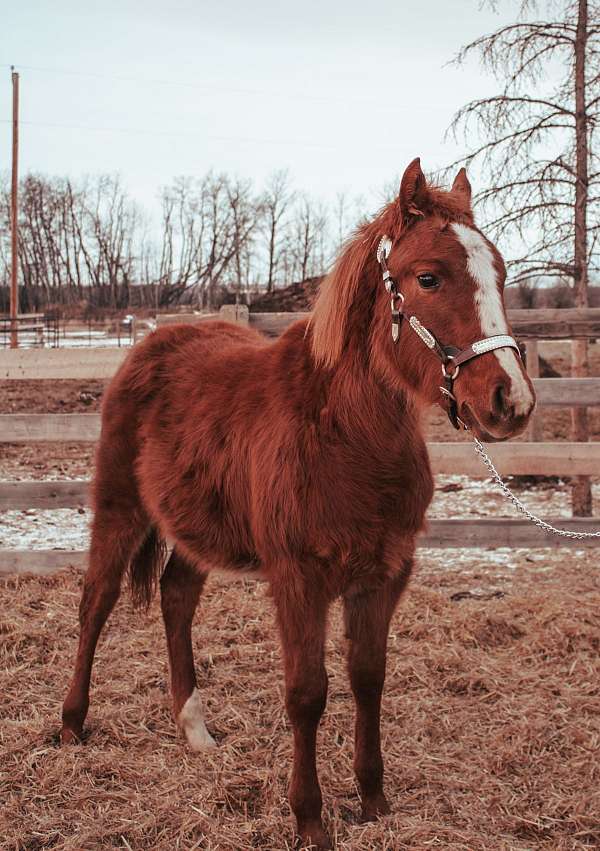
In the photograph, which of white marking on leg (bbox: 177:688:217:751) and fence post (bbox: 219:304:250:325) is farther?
fence post (bbox: 219:304:250:325)

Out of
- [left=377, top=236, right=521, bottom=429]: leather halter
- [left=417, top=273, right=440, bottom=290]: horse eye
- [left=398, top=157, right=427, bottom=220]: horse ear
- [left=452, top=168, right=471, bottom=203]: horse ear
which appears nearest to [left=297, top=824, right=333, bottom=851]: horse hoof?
[left=377, top=236, right=521, bottom=429]: leather halter

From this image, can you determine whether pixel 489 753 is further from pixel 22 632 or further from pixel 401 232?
pixel 22 632

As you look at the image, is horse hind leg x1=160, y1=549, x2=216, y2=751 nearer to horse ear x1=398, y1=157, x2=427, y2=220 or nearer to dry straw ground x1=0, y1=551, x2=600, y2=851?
dry straw ground x1=0, y1=551, x2=600, y2=851

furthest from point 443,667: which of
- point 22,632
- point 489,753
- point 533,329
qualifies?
point 533,329

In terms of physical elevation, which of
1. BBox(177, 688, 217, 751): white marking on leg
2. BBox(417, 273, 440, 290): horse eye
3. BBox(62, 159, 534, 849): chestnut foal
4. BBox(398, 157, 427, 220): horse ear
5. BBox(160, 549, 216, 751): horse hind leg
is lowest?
BBox(177, 688, 217, 751): white marking on leg

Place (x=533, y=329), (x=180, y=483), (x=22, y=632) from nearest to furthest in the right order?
(x=180, y=483)
(x=22, y=632)
(x=533, y=329)

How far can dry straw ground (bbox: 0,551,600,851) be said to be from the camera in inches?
102

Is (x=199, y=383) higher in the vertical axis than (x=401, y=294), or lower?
lower

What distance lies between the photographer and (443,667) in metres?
3.92

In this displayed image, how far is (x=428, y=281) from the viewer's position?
7.15ft

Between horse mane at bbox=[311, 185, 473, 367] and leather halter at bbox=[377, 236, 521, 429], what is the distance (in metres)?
0.06

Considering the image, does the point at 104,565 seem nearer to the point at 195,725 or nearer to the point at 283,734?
the point at 195,725

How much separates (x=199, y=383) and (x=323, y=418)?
2.66 feet

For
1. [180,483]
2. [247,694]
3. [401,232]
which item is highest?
[401,232]
